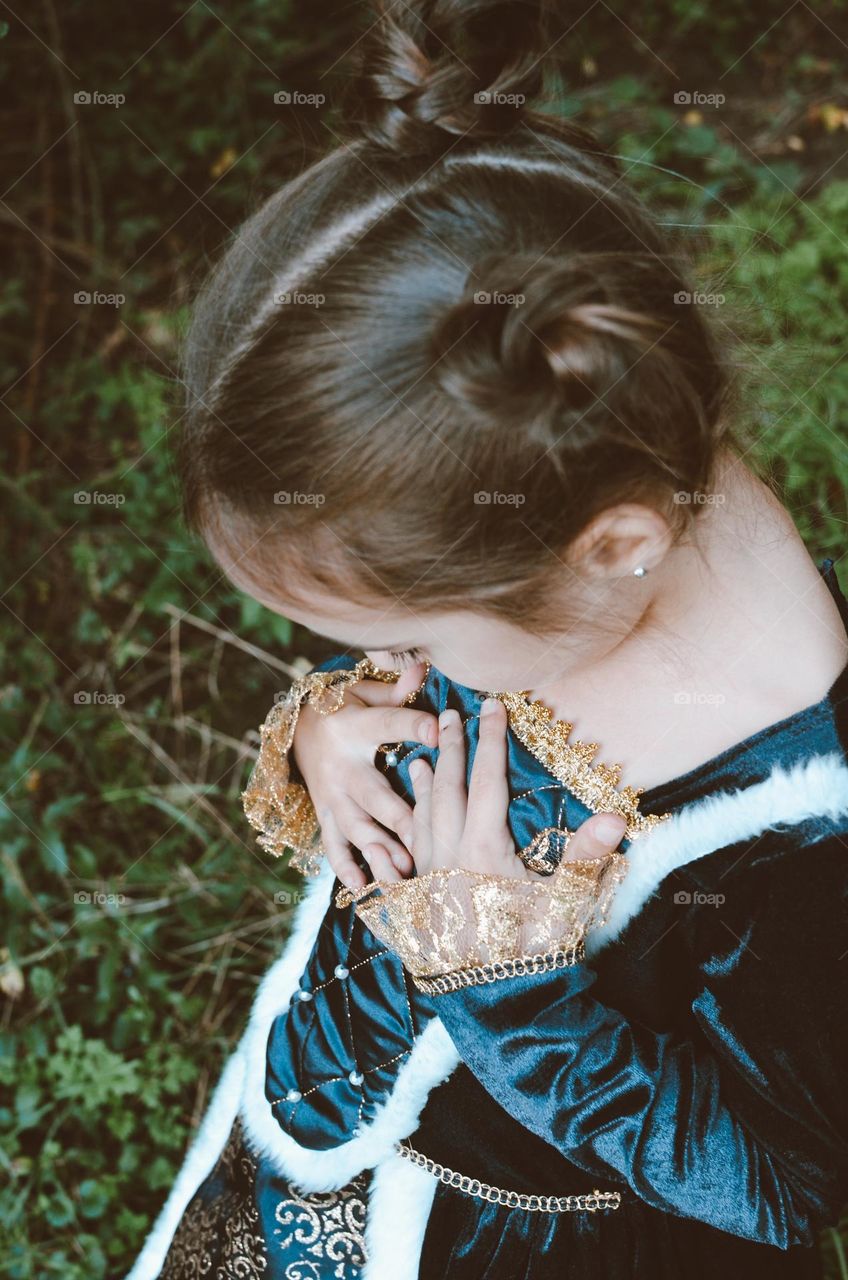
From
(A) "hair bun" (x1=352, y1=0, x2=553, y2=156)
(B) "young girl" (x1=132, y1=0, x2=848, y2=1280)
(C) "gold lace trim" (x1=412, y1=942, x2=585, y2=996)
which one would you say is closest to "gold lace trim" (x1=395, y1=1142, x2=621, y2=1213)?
(B) "young girl" (x1=132, y1=0, x2=848, y2=1280)

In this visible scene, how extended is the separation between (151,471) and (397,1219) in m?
1.68

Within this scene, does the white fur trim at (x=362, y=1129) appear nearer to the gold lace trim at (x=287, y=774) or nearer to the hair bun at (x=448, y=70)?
the gold lace trim at (x=287, y=774)

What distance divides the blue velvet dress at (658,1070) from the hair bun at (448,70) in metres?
0.59

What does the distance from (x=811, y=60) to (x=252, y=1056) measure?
2569 mm

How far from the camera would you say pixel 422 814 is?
117 cm

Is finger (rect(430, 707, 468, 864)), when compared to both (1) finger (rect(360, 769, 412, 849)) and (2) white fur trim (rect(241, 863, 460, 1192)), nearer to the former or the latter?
(1) finger (rect(360, 769, 412, 849))

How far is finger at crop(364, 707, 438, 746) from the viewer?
4.03 feet

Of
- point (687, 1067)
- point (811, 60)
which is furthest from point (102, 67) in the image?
point (687, 1067)

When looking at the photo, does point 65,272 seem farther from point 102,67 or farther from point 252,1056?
point 252,1056

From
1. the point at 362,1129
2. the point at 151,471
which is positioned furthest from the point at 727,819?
the point at 151,471

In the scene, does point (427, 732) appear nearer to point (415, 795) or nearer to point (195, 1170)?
point (415, 795)

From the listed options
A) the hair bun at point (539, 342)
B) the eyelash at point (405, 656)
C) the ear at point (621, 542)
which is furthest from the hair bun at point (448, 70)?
→ the eyelash at point (405, 656)

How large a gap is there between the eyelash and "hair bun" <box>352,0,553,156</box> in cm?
46

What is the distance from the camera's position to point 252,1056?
139 cm
